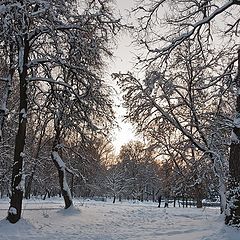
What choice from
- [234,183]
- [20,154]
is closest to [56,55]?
[20,154]

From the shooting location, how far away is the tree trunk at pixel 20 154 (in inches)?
540

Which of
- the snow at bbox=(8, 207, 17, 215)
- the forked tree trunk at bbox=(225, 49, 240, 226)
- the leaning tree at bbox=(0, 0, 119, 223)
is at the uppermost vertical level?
the leaning tree at bbox=(0, 0, 119, 223)

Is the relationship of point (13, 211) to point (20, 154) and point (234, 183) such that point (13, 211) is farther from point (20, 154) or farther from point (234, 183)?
point (234, 183)

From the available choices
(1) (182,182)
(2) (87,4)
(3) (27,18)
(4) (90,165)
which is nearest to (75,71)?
(2) (87,4)

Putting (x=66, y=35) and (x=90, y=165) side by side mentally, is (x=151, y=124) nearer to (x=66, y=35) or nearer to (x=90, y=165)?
(x=90, y=165)

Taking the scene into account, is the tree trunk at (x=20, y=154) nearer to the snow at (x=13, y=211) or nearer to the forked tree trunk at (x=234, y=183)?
the snow at (x=13, y=211)

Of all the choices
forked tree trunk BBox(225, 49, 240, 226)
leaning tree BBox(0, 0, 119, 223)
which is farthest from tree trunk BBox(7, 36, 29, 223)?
forked tree trunk BBox(225, 49, 240, 226)

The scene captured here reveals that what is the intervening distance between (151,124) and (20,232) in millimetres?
9960

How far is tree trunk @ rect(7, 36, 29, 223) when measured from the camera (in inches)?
540

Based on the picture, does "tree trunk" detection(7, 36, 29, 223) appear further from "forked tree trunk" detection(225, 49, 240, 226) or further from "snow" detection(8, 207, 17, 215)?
"forked tree trunk" detection(225, 49, 240, 226)

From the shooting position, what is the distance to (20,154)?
14.1 meters

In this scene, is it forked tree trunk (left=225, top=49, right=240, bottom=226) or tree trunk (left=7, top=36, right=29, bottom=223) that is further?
tree trunk (left=7, top=36, right=29, bottom=223)

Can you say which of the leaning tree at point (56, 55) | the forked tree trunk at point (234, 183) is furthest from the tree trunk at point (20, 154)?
the forked tree trunk at point (234, 183)

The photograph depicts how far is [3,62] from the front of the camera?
14.3 metres
